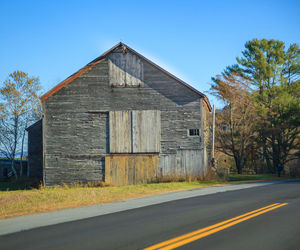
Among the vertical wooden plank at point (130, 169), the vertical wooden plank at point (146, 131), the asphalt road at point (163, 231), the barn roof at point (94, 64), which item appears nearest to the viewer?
the asphalt road at point (163, 231)

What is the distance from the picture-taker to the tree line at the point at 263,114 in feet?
116

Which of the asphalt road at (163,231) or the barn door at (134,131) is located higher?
the barn door at (134,131)

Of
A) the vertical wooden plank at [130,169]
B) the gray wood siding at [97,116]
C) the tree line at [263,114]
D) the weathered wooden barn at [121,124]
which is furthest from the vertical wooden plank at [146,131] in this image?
the tree line at [263,114]

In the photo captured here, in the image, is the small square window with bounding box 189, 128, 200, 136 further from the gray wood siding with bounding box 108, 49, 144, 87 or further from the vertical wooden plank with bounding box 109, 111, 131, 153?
the gray wood siding with bounding box 108, 49, 144, 87

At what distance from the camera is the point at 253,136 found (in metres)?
37.3

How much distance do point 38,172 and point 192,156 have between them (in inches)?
596

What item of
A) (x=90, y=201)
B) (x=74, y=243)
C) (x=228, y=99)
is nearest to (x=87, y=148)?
(x=90, y=201)

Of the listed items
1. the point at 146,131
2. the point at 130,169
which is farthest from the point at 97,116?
the point at 130,169

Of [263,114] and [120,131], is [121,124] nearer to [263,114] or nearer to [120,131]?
[120,131]

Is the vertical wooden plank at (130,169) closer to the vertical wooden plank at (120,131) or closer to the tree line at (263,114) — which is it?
the vertical wooden plank at (120,131)

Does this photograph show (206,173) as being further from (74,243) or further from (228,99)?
(74,243)

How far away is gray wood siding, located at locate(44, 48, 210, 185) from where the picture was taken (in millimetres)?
25281

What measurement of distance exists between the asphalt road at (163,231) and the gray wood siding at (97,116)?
15.1 m

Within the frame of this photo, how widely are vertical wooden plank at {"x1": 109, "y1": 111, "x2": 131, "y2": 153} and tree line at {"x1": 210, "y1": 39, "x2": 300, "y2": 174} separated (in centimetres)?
1402
